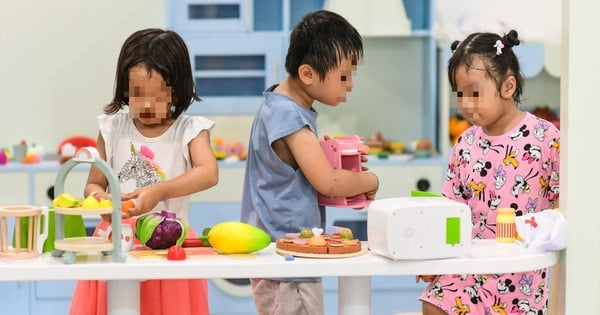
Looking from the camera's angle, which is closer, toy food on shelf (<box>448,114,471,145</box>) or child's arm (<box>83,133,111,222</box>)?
child's arm (<box>83,133,111,222</box>)

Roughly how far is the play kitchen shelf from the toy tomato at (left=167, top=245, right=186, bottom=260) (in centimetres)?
7

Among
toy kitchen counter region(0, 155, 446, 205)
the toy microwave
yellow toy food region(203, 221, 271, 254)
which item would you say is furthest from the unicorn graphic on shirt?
toy kitchen counter region(0, 155, 446, 205)

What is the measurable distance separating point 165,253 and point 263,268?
0.20 m

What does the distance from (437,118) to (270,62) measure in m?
0.70

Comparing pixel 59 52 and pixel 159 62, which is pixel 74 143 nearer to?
pixel 59 52

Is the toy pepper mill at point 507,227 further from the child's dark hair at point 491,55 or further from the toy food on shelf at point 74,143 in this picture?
the toy food on shelf at point 74,143

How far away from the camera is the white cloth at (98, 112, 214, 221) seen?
77.8 inches

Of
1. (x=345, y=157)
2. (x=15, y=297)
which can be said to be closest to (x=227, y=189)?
(x=15, y=297)

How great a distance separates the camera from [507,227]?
1.76m

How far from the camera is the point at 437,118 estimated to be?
384cm

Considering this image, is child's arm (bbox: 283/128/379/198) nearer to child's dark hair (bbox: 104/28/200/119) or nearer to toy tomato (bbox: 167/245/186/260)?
child's dark hair (bbox: 104/28/200/119)

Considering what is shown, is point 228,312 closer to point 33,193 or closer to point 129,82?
point 33,193

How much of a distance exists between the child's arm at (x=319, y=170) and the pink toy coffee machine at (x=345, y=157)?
0.03m

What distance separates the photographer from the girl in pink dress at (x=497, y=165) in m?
1.96
